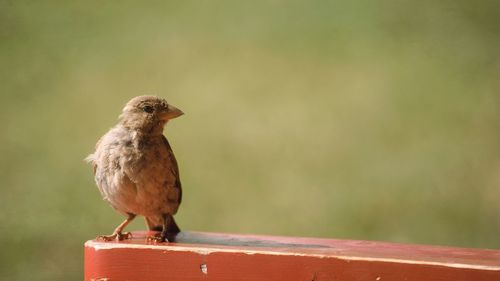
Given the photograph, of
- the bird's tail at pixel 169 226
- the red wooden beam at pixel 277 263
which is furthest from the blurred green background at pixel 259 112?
the red wooden beam at pixel 277 263

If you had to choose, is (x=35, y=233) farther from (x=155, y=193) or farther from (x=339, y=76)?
(x=339, y=76)

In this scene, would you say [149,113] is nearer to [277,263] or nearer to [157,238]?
[157,238]

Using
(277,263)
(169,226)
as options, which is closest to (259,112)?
(169,226)

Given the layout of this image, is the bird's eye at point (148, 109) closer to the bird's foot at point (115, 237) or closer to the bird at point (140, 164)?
the bird at point (140, 164)

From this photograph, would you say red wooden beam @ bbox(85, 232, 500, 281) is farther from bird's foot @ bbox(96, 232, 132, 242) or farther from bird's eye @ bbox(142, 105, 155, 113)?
bird's eye @ bbox(142, 105, 155, 113)

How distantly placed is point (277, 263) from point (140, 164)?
0.89m

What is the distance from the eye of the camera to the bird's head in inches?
123

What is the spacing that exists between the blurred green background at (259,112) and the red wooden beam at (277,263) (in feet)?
6.58

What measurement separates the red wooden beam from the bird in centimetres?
26

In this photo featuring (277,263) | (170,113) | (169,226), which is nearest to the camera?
(277,263)

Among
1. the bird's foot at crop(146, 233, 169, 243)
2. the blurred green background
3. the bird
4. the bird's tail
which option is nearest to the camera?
the bird's foot at crop(146, 233, 169, 243)

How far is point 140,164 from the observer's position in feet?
10.1

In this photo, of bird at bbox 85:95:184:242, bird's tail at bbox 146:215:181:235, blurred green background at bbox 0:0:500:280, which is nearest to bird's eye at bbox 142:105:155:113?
bird at bbox 85:95:184:242

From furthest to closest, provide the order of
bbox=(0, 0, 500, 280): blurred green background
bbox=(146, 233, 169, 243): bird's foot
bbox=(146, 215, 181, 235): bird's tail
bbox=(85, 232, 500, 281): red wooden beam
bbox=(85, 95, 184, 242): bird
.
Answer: bbox=(0, 0, 500, 280): blurred green background → bbox=(146, 215, 181, 235): bird's tail → bbox=(85, 95, 184, 242): bird → bbox=(146, 233, 169, 243): bird's foot → bbox=(85, 232, 500, 281): red wooden beam
